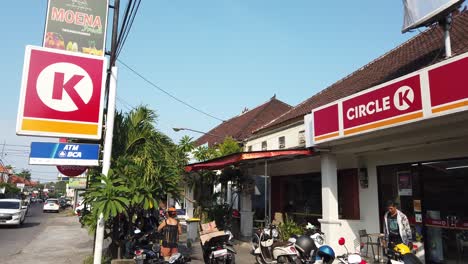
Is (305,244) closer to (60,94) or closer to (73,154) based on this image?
(73,154)

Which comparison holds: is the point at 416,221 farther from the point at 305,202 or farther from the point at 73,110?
the point at 73,110

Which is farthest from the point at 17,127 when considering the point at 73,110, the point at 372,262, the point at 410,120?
the point at 372,262

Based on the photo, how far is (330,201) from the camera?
423 inches

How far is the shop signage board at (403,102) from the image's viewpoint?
6746mm

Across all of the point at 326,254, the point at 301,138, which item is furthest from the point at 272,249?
the point at 301,138

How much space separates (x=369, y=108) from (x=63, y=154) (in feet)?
21.0

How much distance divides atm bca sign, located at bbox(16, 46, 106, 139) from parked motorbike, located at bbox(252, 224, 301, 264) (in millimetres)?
4875

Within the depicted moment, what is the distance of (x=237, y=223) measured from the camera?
16719mm

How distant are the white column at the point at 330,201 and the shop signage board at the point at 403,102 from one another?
953mm

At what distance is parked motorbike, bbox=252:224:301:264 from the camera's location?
29.0 ft

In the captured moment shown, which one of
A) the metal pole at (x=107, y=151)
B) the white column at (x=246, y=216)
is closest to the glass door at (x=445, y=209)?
the white column at (x=246, y=216)

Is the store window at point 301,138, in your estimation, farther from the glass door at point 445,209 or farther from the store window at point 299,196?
the glass door at point 445,209

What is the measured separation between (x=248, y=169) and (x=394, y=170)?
6478 millimetres

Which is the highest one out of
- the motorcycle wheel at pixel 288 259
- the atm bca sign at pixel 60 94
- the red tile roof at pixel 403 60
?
the red tile roof at pixel 403 60
